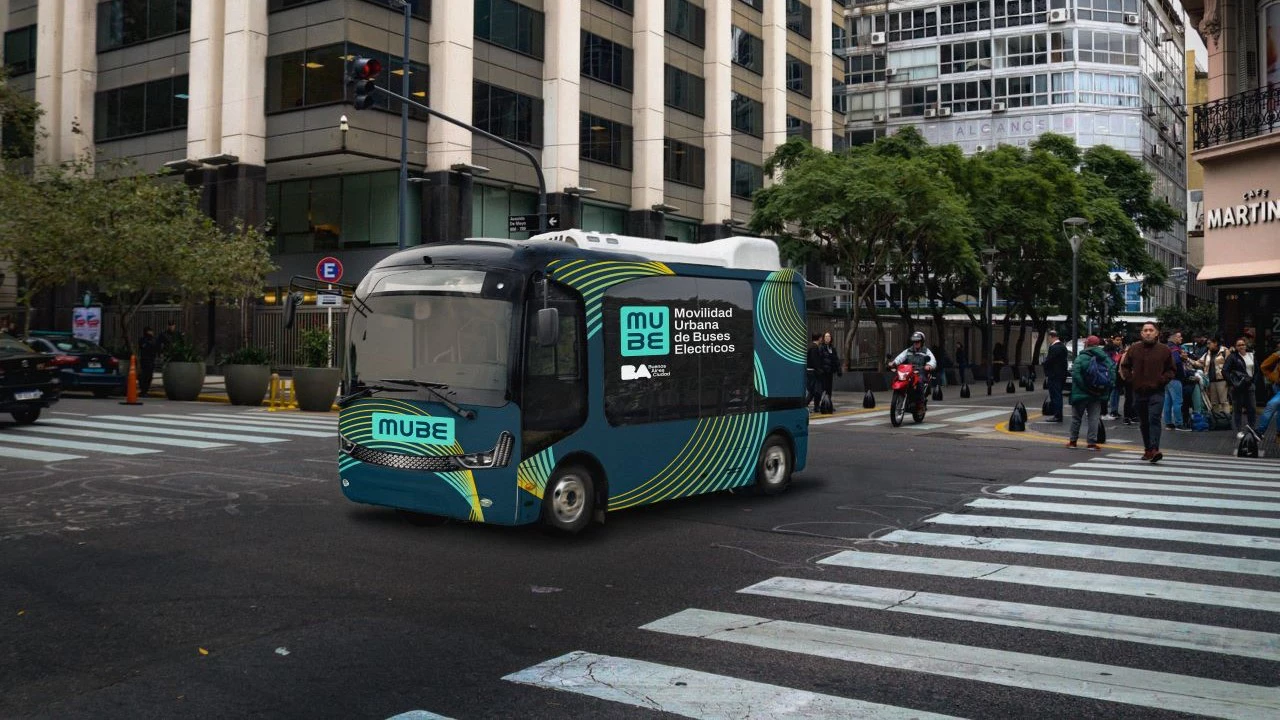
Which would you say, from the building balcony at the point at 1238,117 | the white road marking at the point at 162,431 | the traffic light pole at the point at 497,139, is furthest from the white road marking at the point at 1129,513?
the building balcony at the point at 1238,117

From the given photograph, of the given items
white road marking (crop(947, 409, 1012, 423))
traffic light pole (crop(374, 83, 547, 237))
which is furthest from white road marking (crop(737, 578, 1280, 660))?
white road marking (crop(947, 409, 1012, 423))

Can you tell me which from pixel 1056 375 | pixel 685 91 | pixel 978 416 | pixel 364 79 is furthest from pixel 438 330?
pixel 685 91

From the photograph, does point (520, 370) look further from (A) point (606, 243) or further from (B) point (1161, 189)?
(B) point (1161, 189)

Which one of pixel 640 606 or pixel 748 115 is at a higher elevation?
pixel 748 115

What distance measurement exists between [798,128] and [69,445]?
45.7m

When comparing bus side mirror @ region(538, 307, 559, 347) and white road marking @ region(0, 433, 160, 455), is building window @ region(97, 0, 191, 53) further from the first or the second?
bus side mirror @ region(538, 307, 559, 347)

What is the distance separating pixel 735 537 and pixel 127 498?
631cm

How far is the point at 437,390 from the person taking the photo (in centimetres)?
893

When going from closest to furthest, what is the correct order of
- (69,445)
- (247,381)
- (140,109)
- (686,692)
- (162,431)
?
1. (686,692)
2. (69,445)
3. (162,431)
4. (247,381)
5. (140,109)

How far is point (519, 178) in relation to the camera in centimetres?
4022

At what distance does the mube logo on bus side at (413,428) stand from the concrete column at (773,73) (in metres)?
45.6

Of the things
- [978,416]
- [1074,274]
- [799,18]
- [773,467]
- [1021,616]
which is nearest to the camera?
[1021,616]

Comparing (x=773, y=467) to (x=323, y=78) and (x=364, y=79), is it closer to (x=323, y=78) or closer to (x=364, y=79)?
(x=364, y=79)

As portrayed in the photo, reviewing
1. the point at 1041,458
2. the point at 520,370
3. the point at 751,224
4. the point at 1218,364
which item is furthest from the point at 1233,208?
the point at 520,370
